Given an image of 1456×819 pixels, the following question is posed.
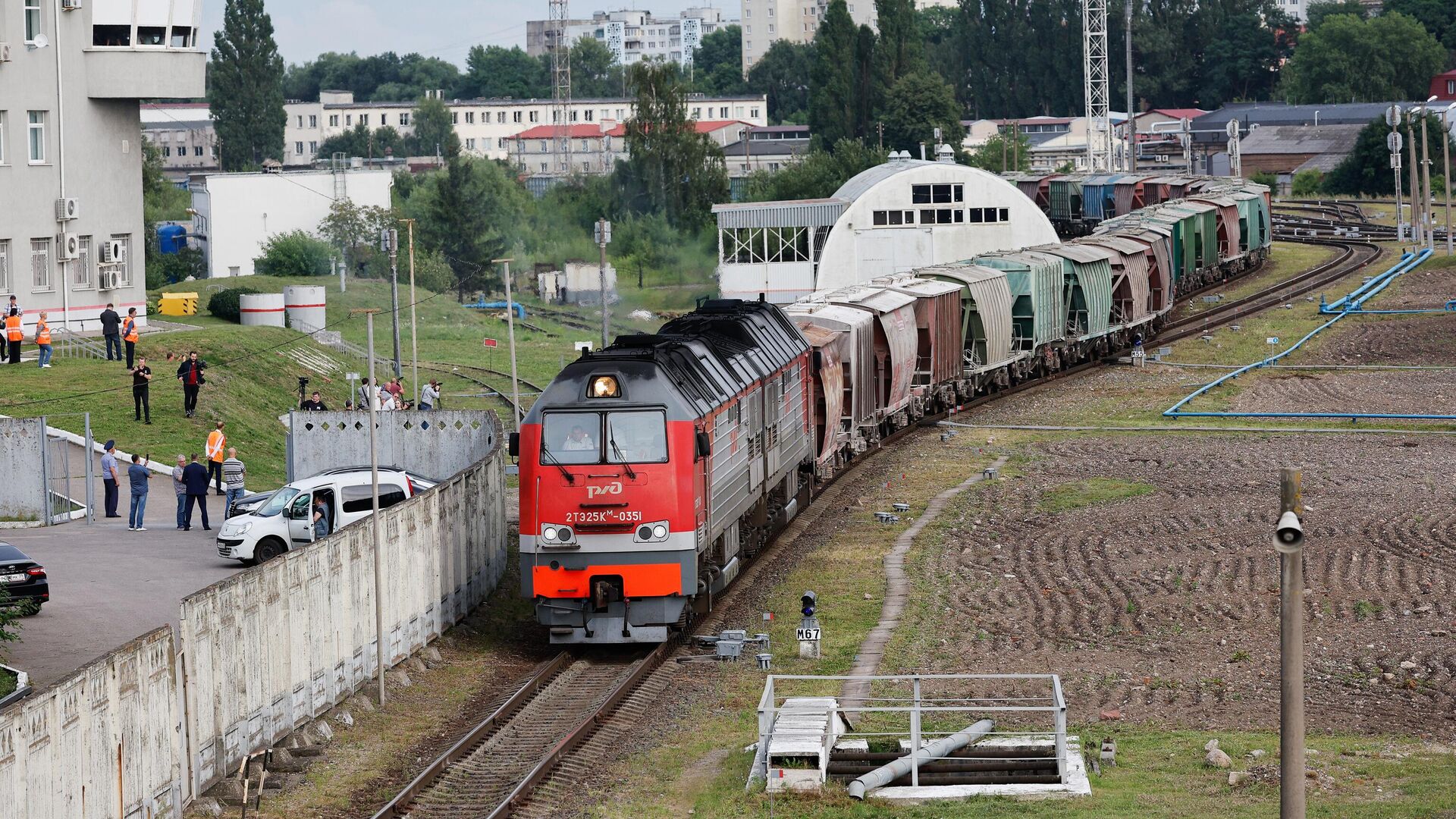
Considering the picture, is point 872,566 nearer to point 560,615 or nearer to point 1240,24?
point 560,615

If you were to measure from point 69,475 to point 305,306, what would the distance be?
28.5 metres

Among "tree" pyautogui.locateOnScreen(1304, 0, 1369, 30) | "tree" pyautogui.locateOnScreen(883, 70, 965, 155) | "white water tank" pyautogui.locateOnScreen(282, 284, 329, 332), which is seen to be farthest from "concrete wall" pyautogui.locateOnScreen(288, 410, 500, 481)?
"tree" pyautogui.locateOnScreen(1304, 0, 1369, 30)

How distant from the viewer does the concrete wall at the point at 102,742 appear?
43.9 feet

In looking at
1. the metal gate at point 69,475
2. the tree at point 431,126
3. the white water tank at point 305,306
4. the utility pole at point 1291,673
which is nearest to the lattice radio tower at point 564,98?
the tree at point 431,126

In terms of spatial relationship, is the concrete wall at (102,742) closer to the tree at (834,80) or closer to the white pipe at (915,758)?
the white pipe at (915,758)

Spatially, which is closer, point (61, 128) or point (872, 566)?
point (872, 566)

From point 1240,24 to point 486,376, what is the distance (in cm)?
12924

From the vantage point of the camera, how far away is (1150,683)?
66.0 ft

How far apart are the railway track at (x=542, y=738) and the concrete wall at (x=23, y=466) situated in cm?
1432

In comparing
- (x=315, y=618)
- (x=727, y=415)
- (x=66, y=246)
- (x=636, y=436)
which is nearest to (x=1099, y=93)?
(x=66, y=246)

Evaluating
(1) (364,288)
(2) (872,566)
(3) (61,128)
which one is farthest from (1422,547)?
(1) (364,288)

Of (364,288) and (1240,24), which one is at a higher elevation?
(1240,24)

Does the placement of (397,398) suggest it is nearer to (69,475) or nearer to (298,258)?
(69,475)

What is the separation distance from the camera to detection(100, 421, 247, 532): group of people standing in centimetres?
3117
